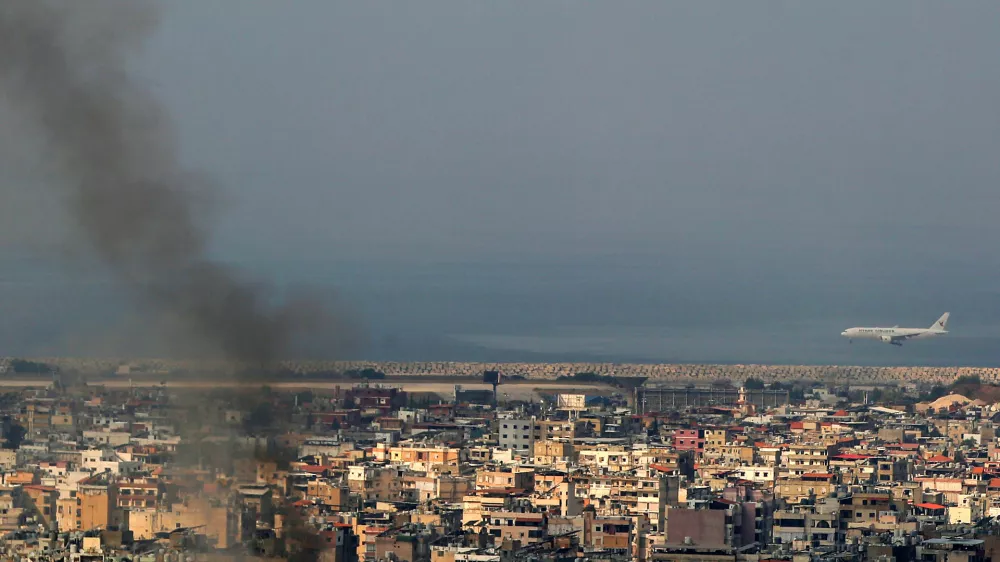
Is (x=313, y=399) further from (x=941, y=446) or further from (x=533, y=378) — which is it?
(x=533, y=378)

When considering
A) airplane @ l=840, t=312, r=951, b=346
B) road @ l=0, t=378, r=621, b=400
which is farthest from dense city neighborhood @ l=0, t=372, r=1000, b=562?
airplane @ l=840, t=312, r=951, b=346

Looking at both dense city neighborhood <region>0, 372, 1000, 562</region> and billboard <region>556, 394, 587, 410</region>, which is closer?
dense city neighborhood <region>0, 372, 1000, 562</region>

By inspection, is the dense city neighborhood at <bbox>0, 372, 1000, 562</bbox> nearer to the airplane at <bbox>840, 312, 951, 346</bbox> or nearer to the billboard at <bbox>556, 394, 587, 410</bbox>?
the billboard at <bbox>556, 394, 587, 410</bbox>

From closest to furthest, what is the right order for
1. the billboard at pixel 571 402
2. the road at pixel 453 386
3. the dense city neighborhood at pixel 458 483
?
the dense city neighborhood at pixel 458 483 < the road at pixel 453 386 < the billboard at pixel 571 402

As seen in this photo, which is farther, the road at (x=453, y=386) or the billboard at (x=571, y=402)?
the billboard at (x=571, y=402)

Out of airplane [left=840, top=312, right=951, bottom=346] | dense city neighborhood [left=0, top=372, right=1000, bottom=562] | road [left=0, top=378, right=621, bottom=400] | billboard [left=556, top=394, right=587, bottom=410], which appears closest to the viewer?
dense city neighborhood [left=0, top=372, right=1000, bottom=562]

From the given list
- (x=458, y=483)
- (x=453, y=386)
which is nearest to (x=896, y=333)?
(x=453, y=386)

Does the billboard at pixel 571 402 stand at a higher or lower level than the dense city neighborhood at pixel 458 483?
higher

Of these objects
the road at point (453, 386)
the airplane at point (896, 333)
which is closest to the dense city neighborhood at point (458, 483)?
the road at point (453, 386)

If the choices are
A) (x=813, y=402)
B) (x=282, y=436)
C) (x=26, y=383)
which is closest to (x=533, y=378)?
(x=813, y=402)

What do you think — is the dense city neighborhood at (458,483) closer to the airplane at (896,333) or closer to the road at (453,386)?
the road at (453,386)

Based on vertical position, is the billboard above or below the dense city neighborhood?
above
